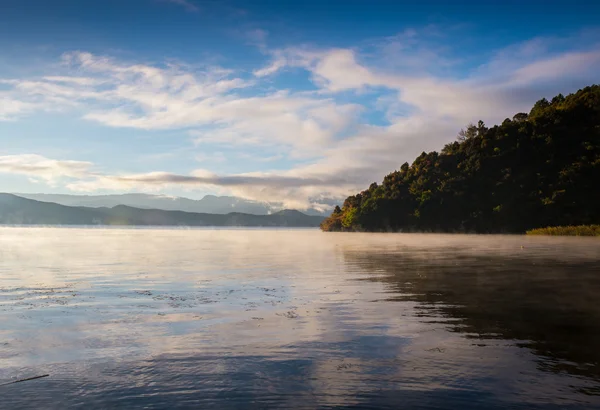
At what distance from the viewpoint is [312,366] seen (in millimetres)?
10156

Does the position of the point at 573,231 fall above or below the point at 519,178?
below

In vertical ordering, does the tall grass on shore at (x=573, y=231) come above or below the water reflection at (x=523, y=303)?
above

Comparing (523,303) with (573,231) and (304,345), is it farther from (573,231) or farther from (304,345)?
(573,231)

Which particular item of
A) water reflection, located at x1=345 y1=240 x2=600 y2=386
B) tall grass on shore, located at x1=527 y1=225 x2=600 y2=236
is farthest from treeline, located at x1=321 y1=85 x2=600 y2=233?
water reflection, located at x1=345 y1=240 x2=600 y2=386

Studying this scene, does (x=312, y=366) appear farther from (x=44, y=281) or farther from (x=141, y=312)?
(x=44, y=281)

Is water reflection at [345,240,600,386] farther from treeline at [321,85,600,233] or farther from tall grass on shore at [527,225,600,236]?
treeline at [321,85,600,233]

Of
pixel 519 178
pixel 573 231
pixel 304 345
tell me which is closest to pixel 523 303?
pixel 304 345

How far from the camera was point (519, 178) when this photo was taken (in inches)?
5640

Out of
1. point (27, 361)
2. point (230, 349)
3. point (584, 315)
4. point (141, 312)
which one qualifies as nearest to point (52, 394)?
point (27, 361)

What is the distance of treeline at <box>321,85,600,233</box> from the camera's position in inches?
5128

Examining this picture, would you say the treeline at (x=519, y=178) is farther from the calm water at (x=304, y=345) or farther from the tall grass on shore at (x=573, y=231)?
the calm water at (x=304, y=345)

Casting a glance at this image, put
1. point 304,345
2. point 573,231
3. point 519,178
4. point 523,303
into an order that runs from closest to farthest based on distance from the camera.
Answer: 1. point 304,345
2. point 523,303
3. point 573,231
4. point 519,178

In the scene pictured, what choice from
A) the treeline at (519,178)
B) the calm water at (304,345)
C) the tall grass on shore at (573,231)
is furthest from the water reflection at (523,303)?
the treeline at (519,178)

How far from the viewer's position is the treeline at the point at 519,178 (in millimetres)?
130250
